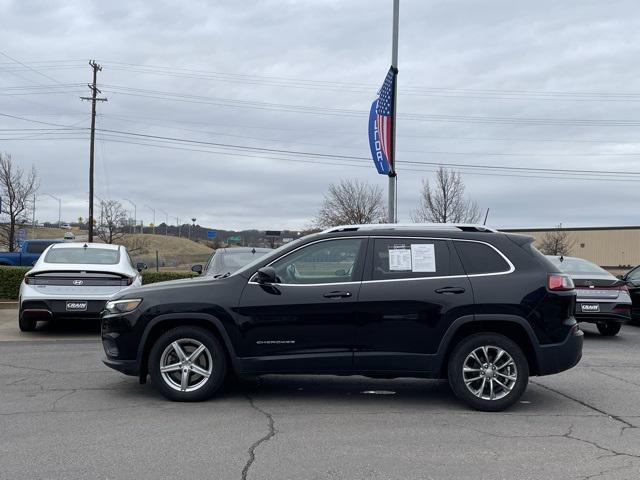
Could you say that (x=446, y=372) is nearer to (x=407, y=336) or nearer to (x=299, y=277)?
(x=407, y=336)

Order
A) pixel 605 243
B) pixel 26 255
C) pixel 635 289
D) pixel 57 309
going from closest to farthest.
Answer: pixel 57 309
pixel 635 289
pixel 26 255
pixel 605 243

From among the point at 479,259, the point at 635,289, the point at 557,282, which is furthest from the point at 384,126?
the point at 557,282

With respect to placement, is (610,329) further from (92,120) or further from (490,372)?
(92,120)

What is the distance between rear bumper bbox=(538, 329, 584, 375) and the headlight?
3973 mm

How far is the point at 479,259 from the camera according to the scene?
21.5 ft

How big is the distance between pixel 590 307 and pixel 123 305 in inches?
349

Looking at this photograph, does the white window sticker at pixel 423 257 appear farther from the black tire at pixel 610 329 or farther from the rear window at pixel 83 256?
the black tire at pixel 610 329

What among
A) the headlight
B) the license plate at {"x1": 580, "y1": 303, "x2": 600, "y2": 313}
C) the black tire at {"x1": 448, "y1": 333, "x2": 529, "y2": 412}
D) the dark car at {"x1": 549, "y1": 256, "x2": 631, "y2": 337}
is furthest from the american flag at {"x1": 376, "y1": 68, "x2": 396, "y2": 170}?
the headlight

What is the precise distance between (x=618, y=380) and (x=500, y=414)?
271 centimetres

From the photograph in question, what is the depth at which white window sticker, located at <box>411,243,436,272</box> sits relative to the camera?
651 centimetres

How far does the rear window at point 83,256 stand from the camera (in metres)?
11.9

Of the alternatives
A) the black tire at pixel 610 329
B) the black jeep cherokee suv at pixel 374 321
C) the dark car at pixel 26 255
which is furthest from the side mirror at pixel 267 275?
the dark car at pixel 26 255

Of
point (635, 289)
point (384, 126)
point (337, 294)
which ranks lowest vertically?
point (635, 289)

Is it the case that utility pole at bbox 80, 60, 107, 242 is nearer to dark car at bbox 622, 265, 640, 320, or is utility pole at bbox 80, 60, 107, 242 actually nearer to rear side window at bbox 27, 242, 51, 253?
rear side window at bbox 27, 242, 51, 253
